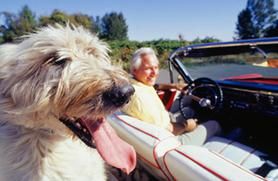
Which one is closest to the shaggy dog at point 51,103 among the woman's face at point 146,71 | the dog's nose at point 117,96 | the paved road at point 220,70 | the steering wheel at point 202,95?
the dog's nose at point 117,96

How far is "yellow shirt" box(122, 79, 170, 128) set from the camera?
310 cm

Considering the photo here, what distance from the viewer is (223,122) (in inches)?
157

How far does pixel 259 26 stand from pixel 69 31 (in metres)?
58.6

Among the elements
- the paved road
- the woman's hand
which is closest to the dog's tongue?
the woman's hand

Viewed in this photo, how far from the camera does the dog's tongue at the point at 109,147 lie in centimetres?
182

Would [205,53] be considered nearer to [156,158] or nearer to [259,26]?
[156,158]

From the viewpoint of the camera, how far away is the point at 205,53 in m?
4.30

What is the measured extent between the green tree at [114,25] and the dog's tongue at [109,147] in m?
62.5

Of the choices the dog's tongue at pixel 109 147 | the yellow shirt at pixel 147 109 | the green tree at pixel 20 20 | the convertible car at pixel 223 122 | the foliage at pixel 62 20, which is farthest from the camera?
the green tree at pixel 20 20

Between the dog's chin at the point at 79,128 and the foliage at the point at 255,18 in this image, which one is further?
the foliage at the point at 255,18

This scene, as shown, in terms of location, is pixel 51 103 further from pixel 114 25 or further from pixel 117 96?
pixel 114 25

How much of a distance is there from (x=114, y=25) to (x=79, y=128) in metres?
65.4

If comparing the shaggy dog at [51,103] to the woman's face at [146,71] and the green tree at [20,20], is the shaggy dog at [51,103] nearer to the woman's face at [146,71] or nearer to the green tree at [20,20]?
the woman's face at [146,71]

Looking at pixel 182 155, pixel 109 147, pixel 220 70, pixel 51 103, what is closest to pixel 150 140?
pixel 182 155
